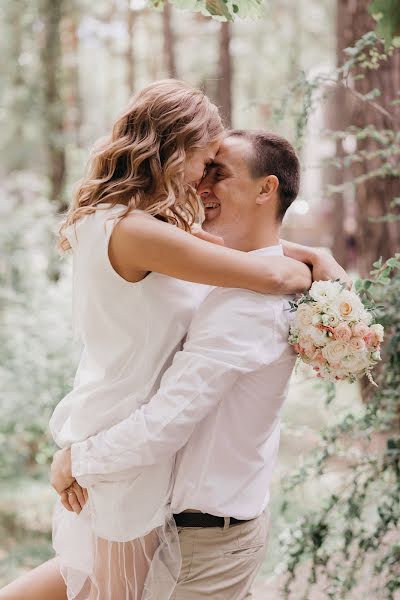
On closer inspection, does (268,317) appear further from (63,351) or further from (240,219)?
(63,351)

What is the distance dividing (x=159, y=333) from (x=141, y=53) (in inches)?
671

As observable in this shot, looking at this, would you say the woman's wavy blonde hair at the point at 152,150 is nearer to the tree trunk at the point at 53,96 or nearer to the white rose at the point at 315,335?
the white rose at the point at 315,335

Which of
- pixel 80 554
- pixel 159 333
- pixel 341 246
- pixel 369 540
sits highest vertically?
pixel 159 333

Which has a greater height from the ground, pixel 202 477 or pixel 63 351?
pixel 202 477

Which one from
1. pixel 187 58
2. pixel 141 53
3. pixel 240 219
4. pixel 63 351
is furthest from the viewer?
pixel 141 53

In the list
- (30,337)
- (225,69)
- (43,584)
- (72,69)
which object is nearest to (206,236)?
(43,584)

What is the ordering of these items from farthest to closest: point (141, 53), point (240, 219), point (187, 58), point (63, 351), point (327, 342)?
point (141, 53), point (187, 58), point (63, 351), point (240, 219), point (327, 342)

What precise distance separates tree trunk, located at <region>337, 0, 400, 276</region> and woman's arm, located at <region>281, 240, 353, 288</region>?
1.60 meters

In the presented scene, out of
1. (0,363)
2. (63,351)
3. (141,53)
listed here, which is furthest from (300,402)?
(141,53)

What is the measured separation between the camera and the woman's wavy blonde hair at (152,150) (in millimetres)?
2115

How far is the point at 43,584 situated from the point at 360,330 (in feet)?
4.04

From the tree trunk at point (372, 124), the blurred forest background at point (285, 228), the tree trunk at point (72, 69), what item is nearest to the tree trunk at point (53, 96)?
the blurred forest background at point (285, 228)

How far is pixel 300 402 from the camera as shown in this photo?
5.98 m

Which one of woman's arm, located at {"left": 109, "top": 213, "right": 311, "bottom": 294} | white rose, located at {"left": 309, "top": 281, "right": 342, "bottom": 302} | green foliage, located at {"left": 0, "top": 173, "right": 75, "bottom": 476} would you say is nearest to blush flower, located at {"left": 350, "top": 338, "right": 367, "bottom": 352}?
white rose, located at {"left": 309, "top": 281, "right": 342, "bottom": 302}
